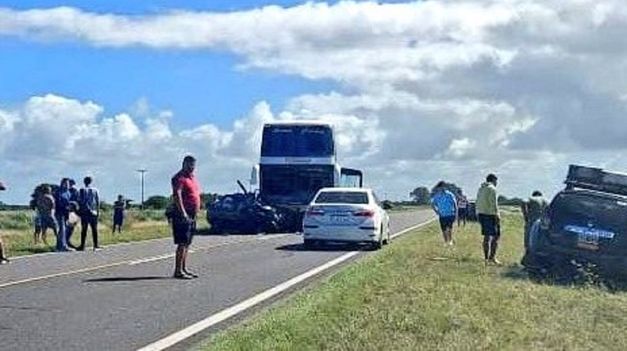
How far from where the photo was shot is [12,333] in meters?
12.4

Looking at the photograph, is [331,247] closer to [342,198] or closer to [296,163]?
[342,198]

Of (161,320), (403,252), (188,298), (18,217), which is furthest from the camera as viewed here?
(18,217)

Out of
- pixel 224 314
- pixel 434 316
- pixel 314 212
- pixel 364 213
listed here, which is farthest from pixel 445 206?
pixel 434 316

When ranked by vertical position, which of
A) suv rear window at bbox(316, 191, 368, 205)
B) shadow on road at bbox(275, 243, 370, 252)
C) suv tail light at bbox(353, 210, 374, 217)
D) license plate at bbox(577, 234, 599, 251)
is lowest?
shadow on road at bbox(275, 243, 370, 252)

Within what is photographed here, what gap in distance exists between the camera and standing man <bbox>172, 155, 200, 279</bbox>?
63.3ft

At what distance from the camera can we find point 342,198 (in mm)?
31141

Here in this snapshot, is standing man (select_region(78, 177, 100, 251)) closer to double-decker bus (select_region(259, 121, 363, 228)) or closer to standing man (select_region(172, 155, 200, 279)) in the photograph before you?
standing man (select_region(172, 155, 200, 279))

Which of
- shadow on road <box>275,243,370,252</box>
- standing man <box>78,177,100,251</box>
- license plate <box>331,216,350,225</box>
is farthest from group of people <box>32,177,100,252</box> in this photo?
license plate <box>331,216,350,225</box>

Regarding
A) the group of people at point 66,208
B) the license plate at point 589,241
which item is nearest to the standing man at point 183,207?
the license plate at point 589,241

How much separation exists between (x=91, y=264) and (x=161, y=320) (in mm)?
10097

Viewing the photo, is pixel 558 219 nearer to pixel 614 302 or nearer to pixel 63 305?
pixel 614 302

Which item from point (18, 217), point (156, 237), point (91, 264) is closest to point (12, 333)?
point (91, 264)

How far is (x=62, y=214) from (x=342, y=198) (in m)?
6.86

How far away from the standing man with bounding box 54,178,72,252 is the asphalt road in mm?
1354
